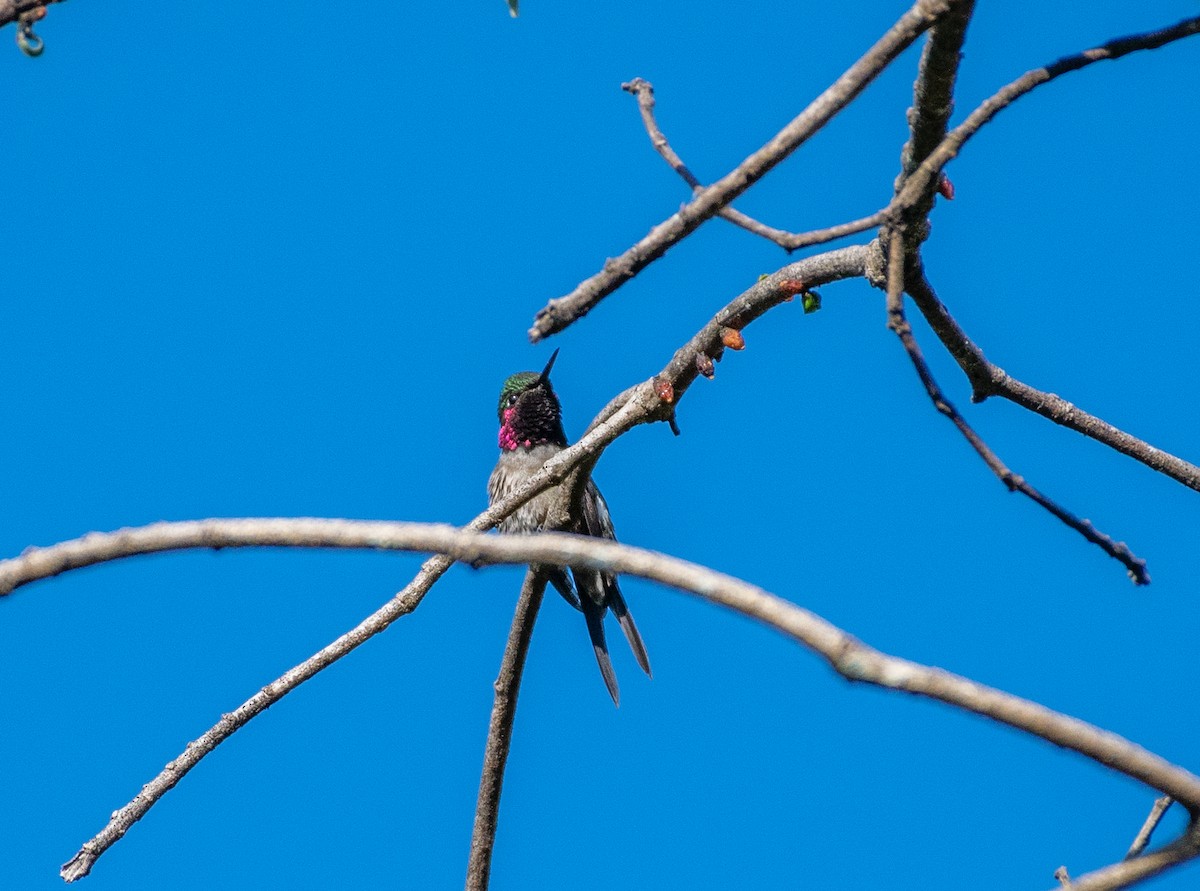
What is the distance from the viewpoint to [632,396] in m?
4.60

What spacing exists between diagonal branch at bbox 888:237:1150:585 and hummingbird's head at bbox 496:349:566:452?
6360mm

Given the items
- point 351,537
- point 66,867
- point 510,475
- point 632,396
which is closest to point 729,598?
point 351,537

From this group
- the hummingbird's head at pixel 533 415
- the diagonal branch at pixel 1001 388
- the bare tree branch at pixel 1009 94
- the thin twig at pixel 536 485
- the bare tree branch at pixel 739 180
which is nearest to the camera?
the bare tree branch at pixel 739 180

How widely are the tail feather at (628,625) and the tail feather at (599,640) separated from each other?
3.8 inches

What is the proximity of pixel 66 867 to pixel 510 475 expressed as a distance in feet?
19.5

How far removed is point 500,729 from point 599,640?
3245mm

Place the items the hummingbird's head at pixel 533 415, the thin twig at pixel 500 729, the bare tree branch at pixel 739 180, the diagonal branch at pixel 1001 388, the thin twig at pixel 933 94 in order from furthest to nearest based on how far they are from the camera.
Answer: the hummingbird's head at pixel 533 415 < the thin twig at pixel 500 729 < the diagonal branch at pixel 1001 388 < the thin twig at pixel 933 94 < the bare tree branch at pixel 739 180

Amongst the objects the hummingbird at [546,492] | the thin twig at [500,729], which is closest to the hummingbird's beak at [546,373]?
the hummingbird at [546,492]

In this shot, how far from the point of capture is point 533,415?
9062mm

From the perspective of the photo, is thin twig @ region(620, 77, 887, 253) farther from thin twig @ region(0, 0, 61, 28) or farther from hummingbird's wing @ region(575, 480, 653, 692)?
hummingbird's wing @ region(575, 480, 653, 692)

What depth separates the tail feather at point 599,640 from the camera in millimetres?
7646

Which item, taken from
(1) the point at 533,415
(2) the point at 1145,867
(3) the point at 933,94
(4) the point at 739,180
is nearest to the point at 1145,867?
(2) the point at 1145,867

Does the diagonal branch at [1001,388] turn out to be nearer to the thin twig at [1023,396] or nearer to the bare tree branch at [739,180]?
the thin twig at [1023,396]

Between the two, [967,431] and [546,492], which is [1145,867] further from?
[546,492]
